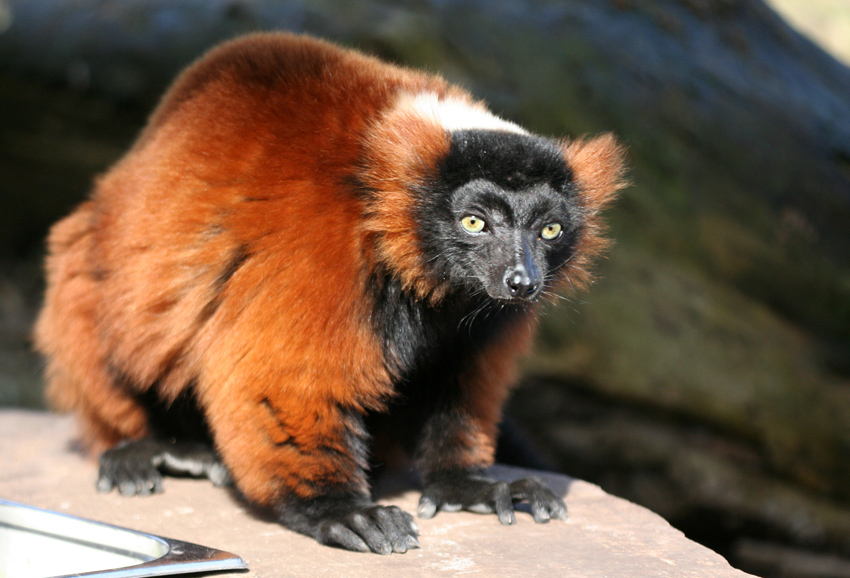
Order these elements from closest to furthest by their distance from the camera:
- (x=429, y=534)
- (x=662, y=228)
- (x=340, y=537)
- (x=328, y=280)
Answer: (x=340, y=537) → (x=328, y=280) → (x=429, y=534) → (x=662, y=228)

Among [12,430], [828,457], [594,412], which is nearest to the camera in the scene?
[12,430]

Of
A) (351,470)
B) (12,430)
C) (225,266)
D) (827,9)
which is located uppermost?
(827,9)

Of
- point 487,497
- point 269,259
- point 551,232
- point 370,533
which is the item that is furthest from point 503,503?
point 269,259

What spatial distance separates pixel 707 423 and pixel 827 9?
46.4 ft

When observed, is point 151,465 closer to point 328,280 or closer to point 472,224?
point 328,280

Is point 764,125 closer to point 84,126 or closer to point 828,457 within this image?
point 828,457

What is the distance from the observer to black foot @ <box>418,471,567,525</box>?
155 inches

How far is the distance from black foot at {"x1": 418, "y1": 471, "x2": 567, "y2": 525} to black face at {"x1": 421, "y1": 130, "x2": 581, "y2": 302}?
3.15 feet

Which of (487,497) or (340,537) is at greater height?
(487,497)

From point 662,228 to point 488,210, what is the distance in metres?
4.04

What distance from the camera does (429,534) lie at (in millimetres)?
3709

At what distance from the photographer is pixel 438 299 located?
148 inches

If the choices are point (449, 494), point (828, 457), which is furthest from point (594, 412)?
point (449, 494)

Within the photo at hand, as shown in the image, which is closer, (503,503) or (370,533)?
(370,533)
